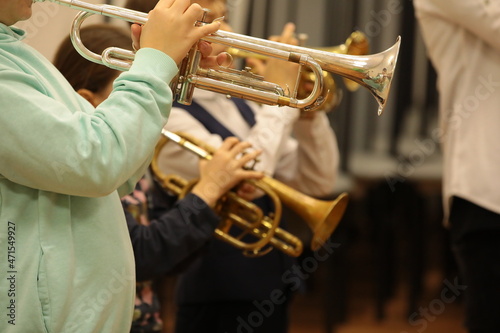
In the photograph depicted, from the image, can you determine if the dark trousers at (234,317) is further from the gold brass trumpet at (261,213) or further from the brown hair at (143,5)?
the brown hair at (143,5)

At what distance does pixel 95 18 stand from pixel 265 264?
848 mm

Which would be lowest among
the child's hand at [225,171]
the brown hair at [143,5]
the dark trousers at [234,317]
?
the dark trousers at [234,317]

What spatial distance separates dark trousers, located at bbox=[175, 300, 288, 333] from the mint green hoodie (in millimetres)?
770

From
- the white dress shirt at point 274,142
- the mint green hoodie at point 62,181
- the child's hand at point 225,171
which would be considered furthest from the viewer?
the white dress shirt at point 274,142

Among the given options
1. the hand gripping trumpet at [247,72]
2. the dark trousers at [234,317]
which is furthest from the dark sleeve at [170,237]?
the hand gripping trumpet at [247,72]

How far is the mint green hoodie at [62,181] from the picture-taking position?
39.5 inches

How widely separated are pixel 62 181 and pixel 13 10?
28cm

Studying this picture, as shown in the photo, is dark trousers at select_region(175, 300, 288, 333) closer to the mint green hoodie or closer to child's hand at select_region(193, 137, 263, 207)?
child's hand at select_region(193, 137, 263, 207)

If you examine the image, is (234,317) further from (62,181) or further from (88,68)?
(62,181)

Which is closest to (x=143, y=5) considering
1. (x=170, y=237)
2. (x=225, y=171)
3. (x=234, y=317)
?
(x=225, y=171)

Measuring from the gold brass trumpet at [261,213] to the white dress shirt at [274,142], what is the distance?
10 centimetres

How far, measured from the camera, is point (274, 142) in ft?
6.58

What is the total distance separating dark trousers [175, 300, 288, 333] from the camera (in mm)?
1852

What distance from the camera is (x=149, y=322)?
1.74 meters
